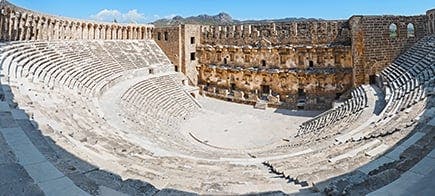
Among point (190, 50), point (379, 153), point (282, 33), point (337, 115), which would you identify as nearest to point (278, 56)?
point (282, 33)

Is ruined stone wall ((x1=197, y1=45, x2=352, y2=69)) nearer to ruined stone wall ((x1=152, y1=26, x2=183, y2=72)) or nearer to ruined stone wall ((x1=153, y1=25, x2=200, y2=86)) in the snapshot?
ruined stone wall ((x1=153, y1=25, x2=200, y2=86))

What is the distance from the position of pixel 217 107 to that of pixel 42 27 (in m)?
11.8

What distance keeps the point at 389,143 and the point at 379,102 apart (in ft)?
31.4

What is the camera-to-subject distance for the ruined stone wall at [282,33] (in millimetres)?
25375

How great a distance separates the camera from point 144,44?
1187 inches

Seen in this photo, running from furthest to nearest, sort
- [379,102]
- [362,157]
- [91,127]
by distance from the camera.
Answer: [379,102] → [91,127] → [362,157]

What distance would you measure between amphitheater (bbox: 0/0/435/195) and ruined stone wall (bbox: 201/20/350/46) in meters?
0.09

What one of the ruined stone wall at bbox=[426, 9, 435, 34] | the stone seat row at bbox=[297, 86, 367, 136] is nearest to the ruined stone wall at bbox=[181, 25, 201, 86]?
the stone seat row at bbox=[297, 86, 367, 136]

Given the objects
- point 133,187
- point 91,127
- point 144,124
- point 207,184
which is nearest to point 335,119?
point 144,124

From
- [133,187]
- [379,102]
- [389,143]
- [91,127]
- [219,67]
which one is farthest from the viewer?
[219,67]

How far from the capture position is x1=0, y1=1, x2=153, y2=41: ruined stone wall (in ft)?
64.4

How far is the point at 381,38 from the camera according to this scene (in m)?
23.4

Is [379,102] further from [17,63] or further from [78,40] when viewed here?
[78,40]

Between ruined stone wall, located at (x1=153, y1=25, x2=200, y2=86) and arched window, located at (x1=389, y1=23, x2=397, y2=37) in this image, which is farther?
ruined stone wall, located at (x1=153, y1=25, x2=200, y2=86)
